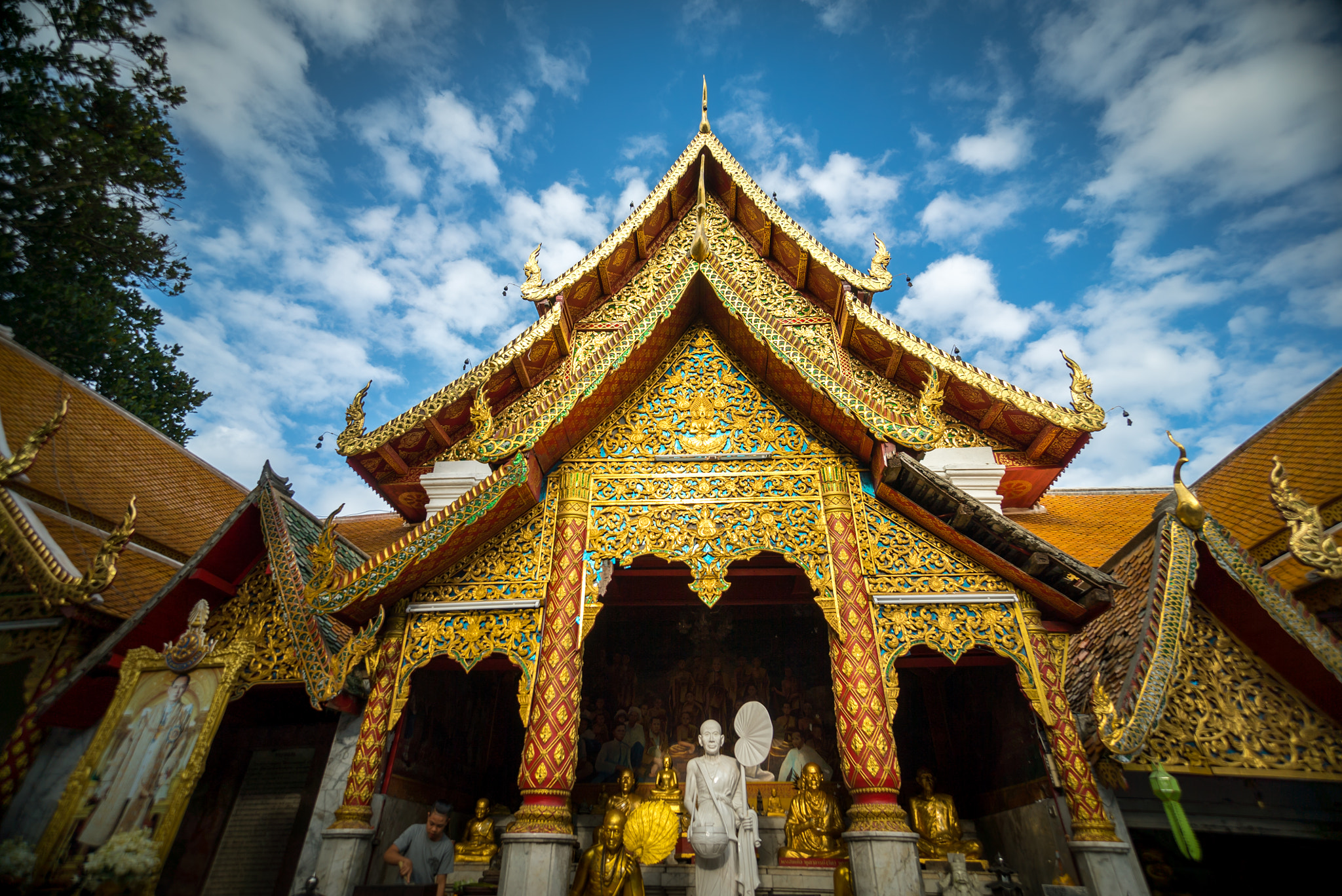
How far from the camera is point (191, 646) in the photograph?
4.45 m

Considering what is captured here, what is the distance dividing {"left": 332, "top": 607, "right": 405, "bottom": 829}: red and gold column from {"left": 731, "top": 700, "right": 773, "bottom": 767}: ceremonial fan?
251 cm

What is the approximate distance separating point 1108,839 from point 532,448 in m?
4.56

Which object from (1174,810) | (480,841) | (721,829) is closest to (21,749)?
(480,841)

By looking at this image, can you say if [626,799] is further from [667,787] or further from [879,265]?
[879,265]

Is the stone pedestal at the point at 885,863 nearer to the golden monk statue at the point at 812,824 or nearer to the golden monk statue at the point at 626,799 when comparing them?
the golden monk statue at the point at 812,824

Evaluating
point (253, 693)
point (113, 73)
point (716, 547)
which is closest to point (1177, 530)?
point (716, 547)

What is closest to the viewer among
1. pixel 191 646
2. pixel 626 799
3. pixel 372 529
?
pixel 191 646

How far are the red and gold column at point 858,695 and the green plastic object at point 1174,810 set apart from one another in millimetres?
1410

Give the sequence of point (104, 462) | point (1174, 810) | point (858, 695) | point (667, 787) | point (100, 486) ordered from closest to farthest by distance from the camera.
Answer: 1. point (1174, 810)
2. point (858, 695)
3. point (667, 787)
4. point (100, 486)
5. point (104, 462)

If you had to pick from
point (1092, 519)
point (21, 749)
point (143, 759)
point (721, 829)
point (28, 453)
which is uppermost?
point (1092, 519)

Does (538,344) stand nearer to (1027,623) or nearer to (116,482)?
(116,482)

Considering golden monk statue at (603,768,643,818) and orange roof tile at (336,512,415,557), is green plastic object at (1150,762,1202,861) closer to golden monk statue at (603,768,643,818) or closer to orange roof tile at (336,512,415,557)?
golden monk statue at (603,768,643,818)

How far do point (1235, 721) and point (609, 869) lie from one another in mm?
4089

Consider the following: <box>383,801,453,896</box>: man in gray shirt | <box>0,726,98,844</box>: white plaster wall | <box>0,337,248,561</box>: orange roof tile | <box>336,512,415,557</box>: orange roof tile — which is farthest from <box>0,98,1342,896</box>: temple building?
<box>336,512,415,557</box>: orange roof tile
